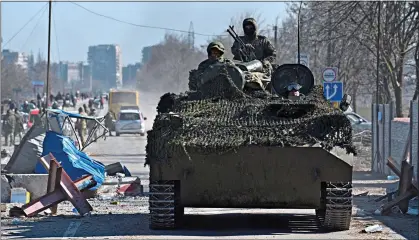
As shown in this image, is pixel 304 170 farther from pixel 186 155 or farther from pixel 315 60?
pixel 315 60

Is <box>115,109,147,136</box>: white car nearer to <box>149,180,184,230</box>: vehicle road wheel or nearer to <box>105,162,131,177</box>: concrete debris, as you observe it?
<box>105,162,131,177</box>: concrete debris

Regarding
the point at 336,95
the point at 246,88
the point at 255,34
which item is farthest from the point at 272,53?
the point at 336,95

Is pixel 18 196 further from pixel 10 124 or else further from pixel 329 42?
pixel 10 124

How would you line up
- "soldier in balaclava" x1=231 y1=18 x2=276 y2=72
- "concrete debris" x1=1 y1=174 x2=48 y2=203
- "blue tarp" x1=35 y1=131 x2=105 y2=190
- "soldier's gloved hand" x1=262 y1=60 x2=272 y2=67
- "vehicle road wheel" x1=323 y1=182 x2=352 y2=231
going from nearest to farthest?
"vehicle road wheel" x1=323 y1=182 x2=352 y2=231
"soldier's gloved hand" x1=262 y1=60 x2=272 y2=67
"soldier in balaclava" x1=231 y1=18 x2=276 y2=72
"concrete debris" x1=1 y1=174 x2=48 y2=203
"blue tarp" x1=35 y1=131 x2=105 y2=190

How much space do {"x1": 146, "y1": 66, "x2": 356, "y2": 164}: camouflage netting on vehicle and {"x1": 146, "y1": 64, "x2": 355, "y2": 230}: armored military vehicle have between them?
0.01 metres

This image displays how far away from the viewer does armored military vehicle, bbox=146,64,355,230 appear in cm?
1152

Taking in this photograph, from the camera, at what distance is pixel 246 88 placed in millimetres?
13258

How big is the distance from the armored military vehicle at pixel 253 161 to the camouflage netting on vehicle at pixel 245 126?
12mm

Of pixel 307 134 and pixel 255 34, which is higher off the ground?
pixel 255 34

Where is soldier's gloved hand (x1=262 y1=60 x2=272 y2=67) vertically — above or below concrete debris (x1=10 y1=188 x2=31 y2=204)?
above

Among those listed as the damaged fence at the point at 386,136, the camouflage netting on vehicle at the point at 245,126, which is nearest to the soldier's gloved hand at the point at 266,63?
the camouflage netting on vehicle at the point at 245,126

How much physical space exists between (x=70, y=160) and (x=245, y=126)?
19.6ft

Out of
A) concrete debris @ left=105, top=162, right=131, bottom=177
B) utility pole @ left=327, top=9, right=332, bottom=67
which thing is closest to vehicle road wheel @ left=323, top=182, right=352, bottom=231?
concrete debris @ left=105, top=162, right=131, bottom=177

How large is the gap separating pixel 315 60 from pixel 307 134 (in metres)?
29.6
